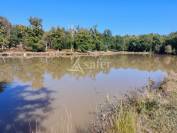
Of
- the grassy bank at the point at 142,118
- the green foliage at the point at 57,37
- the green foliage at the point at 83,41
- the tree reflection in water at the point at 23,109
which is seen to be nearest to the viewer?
the grassy bank at the point at 142,118

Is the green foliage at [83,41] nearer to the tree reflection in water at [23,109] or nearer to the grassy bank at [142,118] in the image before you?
the tree reflection in water at [23,109]

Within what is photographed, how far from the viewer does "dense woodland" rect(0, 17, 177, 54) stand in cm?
4431

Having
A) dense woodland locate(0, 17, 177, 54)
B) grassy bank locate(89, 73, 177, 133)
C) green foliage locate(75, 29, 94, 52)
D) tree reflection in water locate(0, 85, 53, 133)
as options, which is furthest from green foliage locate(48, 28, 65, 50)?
grassy bank locate(89, 73, 177, 133)

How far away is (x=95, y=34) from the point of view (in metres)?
56.2

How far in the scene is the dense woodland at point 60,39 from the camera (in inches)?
1745

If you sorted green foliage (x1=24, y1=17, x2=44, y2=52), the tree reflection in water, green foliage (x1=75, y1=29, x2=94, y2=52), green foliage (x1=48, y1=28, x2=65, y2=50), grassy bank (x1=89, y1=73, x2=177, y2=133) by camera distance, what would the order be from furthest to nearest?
green foliage (x1=75, y1=29, x2=94, y2=52)
green foliage (x1=48, y1=28, x2=65, y2=50)
green foliage (x1=24, y1=17, x2=44, y2=52)
the tree reflection in water
grassy bank (x1=89, y1=73, x2=177, y2=133)

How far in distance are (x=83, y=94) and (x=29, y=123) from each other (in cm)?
438

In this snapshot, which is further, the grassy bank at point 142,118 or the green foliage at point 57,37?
the green foliage at point 57,37

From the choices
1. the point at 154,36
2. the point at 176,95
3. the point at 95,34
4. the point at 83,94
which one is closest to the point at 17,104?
the point at 83,94

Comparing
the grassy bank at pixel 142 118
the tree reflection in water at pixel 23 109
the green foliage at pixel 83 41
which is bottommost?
the tree reflection in water at pixel 23 109

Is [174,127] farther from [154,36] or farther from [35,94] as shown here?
[154,36]

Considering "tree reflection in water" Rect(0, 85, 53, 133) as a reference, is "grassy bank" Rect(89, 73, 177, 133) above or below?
above

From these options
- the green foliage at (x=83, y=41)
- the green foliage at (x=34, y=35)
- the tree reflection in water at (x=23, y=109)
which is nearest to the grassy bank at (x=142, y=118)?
the tree reflection in water at (x=23, y=109)

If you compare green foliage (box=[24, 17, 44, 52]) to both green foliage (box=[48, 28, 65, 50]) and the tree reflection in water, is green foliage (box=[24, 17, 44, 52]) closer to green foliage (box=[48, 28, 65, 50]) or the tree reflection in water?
green foliage (box=[48, 28, 65, 50])
